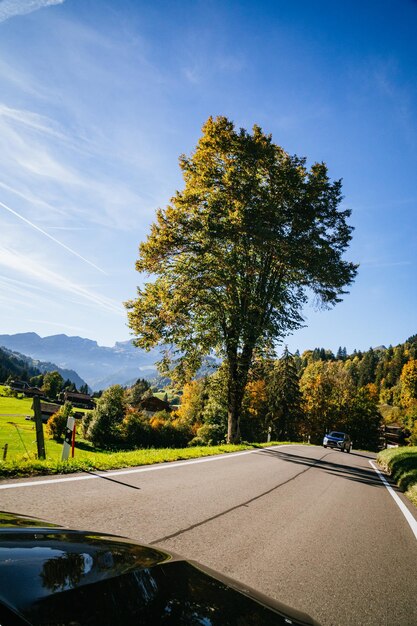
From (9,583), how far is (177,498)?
5178 mm

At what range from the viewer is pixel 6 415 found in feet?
221

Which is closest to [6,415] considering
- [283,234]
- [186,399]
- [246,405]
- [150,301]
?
[186,399]

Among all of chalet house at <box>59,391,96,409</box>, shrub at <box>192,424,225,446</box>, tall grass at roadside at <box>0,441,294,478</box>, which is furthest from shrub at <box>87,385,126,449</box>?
chalet house at <box>59,391,96,409</box>

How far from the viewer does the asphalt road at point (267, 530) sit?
11.5 ft

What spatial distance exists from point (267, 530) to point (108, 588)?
434cm

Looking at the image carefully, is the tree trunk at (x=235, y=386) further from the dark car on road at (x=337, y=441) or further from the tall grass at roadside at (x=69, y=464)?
the dark car on road at (x=337, y=441)

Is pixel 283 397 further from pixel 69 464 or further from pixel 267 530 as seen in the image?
pixel 267 530

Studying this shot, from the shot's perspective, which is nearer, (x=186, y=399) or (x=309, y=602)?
(x=309, y=602)

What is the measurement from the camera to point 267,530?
506 cm

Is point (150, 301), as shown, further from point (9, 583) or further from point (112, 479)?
point (9, 583)

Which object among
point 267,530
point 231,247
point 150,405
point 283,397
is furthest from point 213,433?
point 150,405

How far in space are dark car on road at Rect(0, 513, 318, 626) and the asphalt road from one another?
1.98 m

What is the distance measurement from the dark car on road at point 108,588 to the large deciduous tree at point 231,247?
47.5ft

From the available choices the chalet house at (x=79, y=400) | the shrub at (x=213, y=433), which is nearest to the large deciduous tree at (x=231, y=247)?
the shrub at (x=213, y=433)
